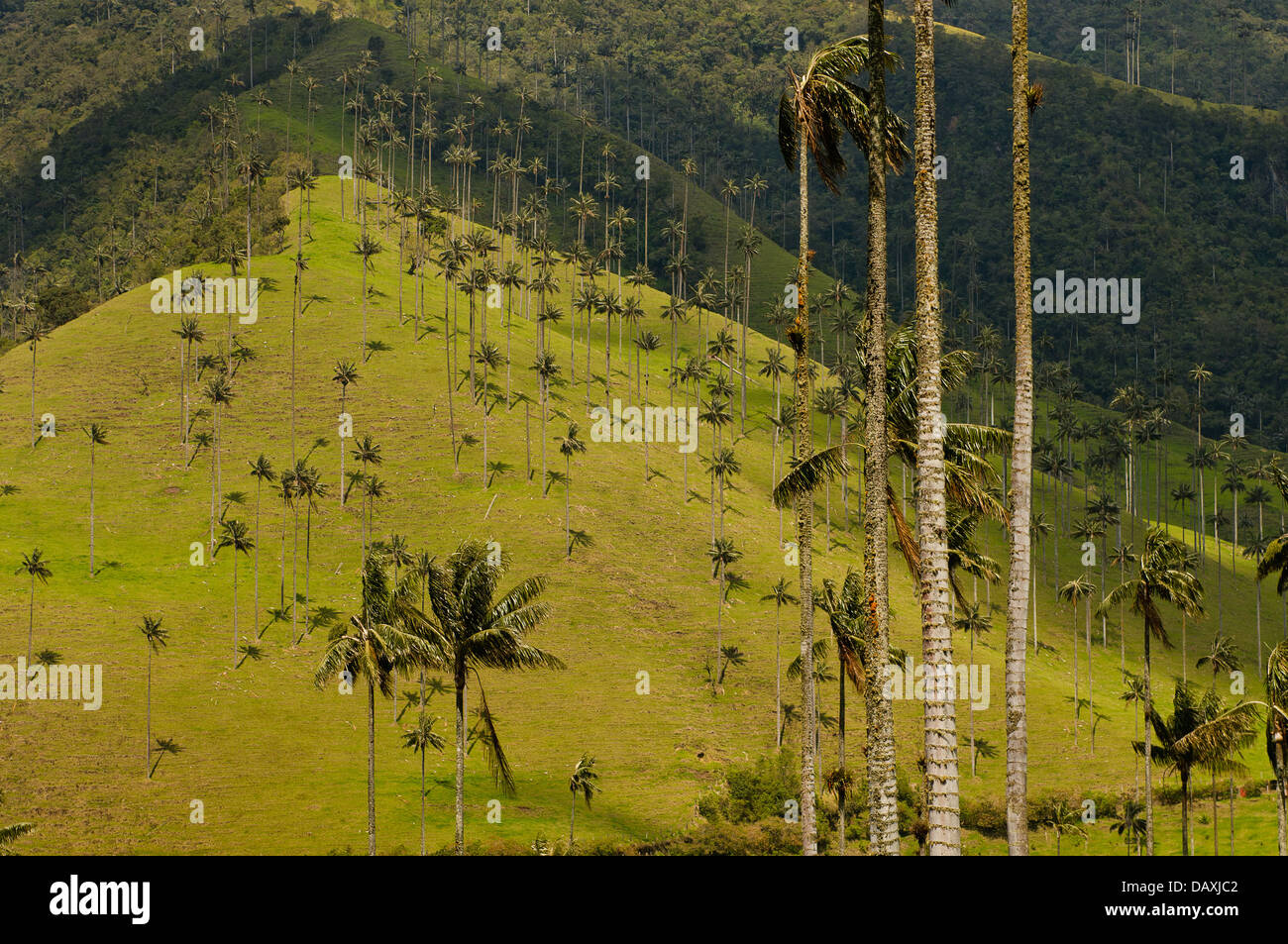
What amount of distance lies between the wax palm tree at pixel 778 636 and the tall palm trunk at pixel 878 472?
91550 mm

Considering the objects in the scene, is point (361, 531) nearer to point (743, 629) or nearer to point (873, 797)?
point (743, 629)

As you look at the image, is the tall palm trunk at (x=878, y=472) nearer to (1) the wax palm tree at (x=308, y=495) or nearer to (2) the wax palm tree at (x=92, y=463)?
(1) the wax palm tree at (x=308, y=495)

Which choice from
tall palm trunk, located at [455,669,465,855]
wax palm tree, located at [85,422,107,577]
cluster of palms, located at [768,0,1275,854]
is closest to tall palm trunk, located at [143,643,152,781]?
wax palm tree, located at [85,422,107,577]

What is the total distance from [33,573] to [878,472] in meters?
118

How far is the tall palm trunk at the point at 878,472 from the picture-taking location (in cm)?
2447

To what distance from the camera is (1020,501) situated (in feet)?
75.3

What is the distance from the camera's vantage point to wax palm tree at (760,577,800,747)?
386 feet

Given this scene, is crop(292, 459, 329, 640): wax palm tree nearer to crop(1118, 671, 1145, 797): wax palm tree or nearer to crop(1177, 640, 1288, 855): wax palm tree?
crop(1118, 671, 1145, 797): wax palm tree

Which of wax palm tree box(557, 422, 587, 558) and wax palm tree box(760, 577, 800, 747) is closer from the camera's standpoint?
wax palm tree box(760, 577, 800, 747)

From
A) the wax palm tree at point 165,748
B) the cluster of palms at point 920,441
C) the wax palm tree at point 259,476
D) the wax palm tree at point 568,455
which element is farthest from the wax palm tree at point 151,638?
the cluster of palms at point 920,441

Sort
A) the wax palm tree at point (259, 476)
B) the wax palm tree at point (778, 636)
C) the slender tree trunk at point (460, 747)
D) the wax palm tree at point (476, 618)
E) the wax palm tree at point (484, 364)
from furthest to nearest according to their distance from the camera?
1. the wax palm tree at point (484, 364)
2. the wax palm tree at point (259, 476)
3. the wax palm tree at point (778, 636)
4. the slender tree trunk at point (460, 747)
5. the wax palm tree at point (476, 618)

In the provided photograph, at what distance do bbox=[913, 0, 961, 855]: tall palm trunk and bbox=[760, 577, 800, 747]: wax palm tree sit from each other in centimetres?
9632

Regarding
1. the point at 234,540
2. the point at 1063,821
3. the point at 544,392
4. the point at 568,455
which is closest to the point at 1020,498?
the point at 1063,821

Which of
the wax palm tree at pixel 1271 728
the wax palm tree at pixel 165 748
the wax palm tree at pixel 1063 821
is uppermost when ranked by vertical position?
the wax palm tree at pixel 1271 728
